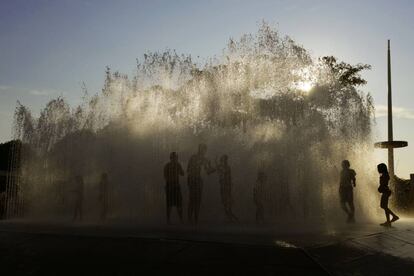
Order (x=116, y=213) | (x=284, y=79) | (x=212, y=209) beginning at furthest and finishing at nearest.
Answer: (x=284, y=79) → (x=116, y=213) → (x=212, y=209)

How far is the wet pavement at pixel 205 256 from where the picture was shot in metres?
6.03

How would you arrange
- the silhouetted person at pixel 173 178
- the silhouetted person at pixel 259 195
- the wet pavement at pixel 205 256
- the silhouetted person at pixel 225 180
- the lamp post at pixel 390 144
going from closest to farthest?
1. the wet pavement at pixel 205 256
2. the silhouetted person at pixel 173 178
3. the silhouetted person at pixel 225 180
4. the silhouetted person at pixel 259 195
5. the lamp post at pixel 390 144

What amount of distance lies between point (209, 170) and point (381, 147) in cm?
1327

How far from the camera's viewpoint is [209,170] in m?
12.7

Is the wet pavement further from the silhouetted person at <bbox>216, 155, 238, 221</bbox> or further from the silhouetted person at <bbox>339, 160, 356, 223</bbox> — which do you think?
the silhouetted person at <bbox>216, 155, 238, 221</bbox>

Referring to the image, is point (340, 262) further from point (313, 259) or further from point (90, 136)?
point (90, 136)

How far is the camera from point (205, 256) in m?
6.57

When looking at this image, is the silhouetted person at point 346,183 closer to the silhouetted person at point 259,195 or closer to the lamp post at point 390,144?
the silhouetted person at point 259,195

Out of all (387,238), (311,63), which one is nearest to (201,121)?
(311,63)

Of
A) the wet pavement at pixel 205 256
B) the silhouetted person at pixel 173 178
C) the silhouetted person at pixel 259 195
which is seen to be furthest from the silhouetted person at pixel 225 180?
the wet pavement at pixel 205 256

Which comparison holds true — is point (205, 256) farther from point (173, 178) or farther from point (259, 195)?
point (259, 195)

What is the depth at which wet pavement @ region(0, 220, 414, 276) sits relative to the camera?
19.8ft

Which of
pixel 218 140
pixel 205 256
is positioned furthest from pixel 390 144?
pixel 205 256

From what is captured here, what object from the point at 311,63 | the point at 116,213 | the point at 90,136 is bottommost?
the point at 116,213
